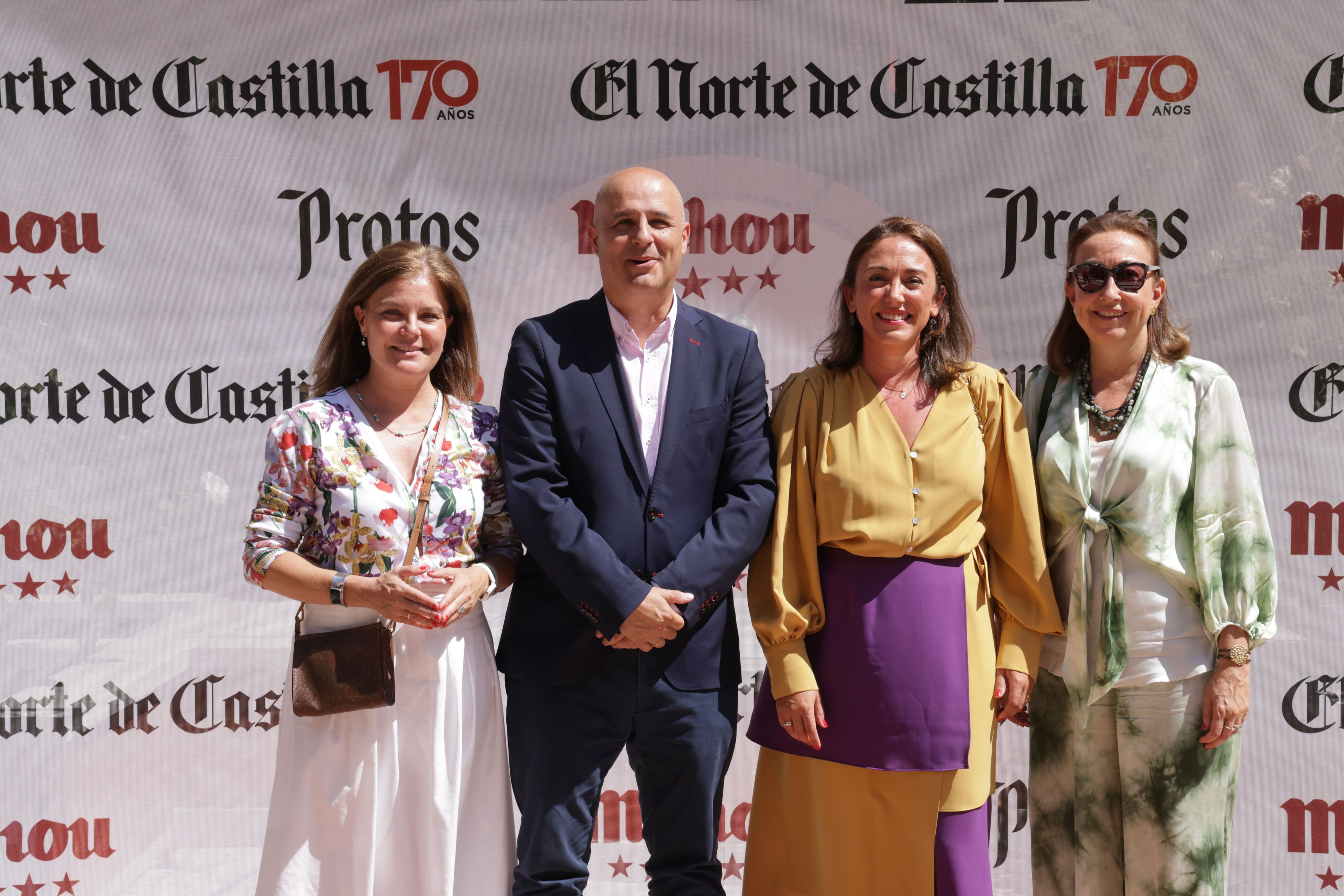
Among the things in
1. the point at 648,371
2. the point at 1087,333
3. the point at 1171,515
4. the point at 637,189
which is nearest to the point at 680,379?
the point at 648,371

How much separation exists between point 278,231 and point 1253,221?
3134mm

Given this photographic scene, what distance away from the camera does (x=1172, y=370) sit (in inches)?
94.5

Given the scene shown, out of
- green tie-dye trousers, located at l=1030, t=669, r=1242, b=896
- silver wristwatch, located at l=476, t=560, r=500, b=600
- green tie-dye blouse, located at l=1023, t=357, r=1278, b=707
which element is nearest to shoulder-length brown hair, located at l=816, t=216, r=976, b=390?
green tie-dye blouse, located at l=1023, t=357, r=1278, b=707

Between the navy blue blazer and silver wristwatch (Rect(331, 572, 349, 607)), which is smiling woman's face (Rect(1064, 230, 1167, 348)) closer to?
the navy blue blazer

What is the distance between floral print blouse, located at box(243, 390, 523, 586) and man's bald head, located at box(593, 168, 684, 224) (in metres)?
0.63

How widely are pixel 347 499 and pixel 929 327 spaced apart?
1368 millimetres

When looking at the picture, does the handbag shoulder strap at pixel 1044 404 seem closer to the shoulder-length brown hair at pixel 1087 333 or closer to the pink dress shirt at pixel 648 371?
the shoulder-length brown hair at pixel 1087 333

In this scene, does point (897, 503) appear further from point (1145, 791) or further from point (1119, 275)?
point (1145, 791)

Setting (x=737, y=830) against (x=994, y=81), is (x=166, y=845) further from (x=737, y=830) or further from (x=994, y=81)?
(x=994, y=81)

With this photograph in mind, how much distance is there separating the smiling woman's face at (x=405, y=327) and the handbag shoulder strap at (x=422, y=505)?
188 millimetres

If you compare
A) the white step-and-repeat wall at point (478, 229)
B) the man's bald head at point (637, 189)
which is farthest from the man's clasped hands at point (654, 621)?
the white step-and-repeat wall at point (478, 229)

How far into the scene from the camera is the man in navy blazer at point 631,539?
2227 mm

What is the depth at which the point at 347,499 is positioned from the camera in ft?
7.16

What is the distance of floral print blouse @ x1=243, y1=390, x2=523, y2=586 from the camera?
2.19 meters
